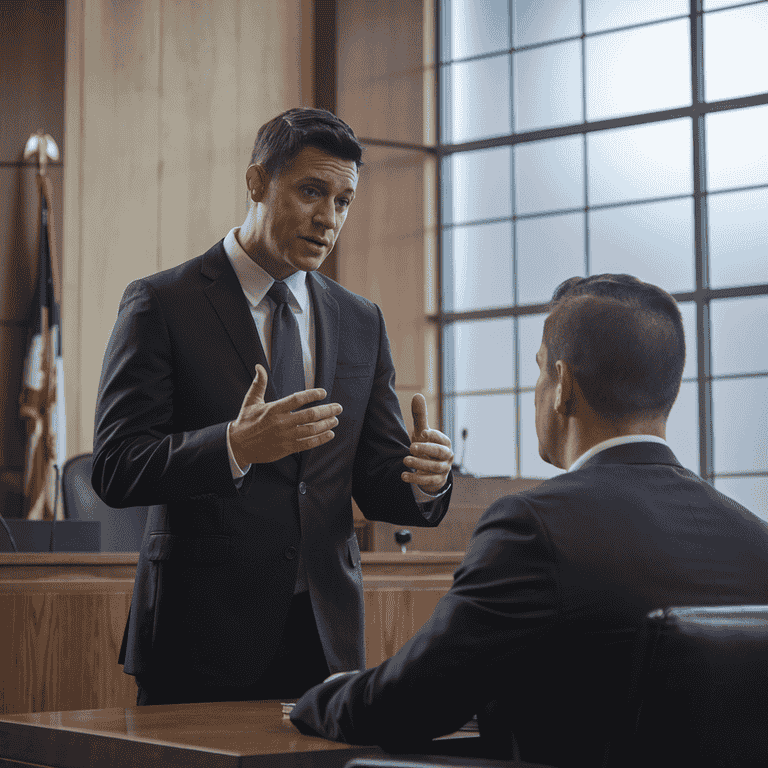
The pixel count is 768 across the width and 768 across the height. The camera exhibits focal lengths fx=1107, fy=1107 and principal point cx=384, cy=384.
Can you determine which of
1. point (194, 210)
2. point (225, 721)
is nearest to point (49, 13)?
point (194, 210)

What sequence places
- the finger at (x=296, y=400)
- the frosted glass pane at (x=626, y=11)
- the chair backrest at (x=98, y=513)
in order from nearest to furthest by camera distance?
the finger at (x=296, y=400)
the chair backrest at (x=98, y=513)
the frosted glass pane at (x=626, y=11)

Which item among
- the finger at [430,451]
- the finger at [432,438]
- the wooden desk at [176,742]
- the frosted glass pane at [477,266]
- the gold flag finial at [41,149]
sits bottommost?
the wooden desk at [176,742]

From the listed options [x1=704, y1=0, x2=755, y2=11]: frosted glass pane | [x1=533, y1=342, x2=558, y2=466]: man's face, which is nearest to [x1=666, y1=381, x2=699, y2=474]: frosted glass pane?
[x1=704, y1=0, x2=755, y2=11]: frosted glass pane

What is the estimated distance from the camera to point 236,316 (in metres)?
1.99

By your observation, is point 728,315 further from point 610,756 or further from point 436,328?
point 610,756

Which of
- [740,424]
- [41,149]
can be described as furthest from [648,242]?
[41,149]

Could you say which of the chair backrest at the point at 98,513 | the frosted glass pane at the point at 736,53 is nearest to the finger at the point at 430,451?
the chair backrest at the point at 98,513

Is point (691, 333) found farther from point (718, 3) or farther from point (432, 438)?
point (432, 438)

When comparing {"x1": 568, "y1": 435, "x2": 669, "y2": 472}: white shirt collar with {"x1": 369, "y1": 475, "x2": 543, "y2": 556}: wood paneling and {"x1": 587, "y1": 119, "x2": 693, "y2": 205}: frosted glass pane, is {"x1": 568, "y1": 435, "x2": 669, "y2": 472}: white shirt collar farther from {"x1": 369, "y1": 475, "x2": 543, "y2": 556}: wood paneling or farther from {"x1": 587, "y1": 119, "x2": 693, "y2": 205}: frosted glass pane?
{"x1": 587, "y1": 119, "x2": 693, "y2": 205}: frosted glass pane

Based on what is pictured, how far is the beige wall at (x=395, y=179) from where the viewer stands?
7.87 metres

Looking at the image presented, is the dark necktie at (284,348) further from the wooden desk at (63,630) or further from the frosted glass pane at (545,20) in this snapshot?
the frosted glass pane at (545,20)

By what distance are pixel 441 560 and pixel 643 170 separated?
A: 4.33 m

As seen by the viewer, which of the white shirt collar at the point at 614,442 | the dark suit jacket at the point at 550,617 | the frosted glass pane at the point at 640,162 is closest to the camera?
the dark suit jacket at the point at 550,617

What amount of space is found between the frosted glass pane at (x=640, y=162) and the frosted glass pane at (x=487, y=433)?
1562 millimetres
